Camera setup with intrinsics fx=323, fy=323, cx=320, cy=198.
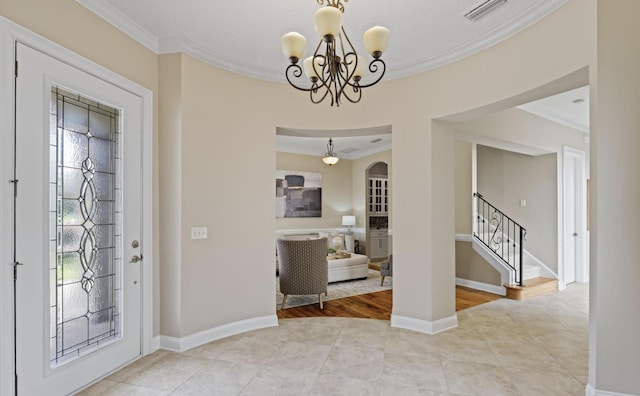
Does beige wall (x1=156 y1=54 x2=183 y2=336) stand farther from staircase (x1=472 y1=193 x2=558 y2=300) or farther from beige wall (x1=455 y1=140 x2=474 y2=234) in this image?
staircase (x1=472 y1=193 x2=558 y2=300)

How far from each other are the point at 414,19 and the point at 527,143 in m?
3.54

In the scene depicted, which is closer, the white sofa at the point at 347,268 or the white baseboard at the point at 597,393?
the white baseboard at the point at 597,393

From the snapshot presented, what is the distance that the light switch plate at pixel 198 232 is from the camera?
321cm

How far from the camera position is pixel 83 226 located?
2.45 metres

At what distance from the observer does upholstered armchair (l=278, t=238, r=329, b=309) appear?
4.48m

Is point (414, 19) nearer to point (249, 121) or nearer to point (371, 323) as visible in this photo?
point (249, 121)

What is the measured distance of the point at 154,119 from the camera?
10.2ft

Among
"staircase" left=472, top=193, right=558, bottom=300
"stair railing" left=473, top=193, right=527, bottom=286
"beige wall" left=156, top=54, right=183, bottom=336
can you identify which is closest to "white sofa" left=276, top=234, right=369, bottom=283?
"staircase" left=472, top=193, right=558, bottom=300

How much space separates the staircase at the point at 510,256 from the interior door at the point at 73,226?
16.7ft

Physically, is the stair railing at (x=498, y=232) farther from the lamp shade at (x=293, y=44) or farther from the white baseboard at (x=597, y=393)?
the lamp shade at (x=293, y=44)

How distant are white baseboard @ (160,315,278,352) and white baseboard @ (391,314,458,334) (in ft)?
4.69

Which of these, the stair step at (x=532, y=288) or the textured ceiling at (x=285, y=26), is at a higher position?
the textured ceiling at (x=285, y=26)

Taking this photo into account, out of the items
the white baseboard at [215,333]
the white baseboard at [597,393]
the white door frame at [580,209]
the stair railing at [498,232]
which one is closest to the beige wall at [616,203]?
the white baseboard at [597,393]

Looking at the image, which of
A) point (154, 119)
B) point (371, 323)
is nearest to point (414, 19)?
point (154, 119)
